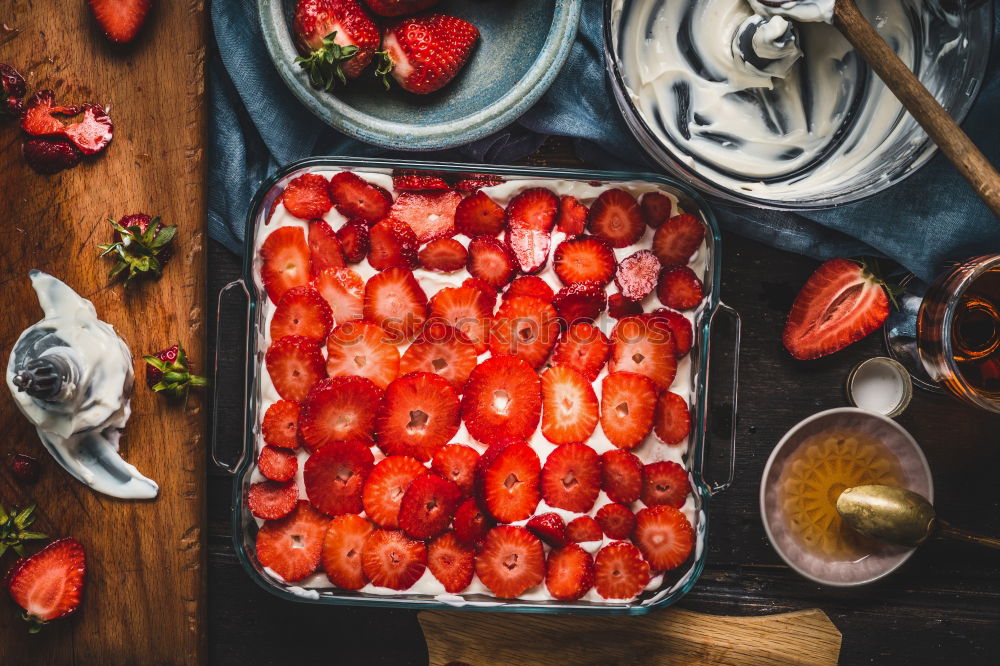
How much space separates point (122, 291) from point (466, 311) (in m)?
0.76

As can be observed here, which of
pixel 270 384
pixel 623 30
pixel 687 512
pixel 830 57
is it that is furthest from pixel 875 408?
pixel 270 384

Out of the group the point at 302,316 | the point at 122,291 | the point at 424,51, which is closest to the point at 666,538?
the point at 302,316

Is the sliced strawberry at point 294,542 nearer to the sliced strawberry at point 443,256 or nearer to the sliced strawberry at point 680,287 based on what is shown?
the sliced strawberry at point 443,256

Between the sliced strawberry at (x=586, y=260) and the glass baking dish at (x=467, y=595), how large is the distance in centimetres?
12

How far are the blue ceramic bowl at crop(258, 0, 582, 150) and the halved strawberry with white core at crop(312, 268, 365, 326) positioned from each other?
0.95ft

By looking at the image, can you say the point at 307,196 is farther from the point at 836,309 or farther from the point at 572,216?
the point at 836,309

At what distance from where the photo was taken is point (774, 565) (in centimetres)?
176

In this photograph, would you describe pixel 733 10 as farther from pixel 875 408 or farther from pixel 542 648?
pixel 542 648

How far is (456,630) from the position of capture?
1724 millimetres

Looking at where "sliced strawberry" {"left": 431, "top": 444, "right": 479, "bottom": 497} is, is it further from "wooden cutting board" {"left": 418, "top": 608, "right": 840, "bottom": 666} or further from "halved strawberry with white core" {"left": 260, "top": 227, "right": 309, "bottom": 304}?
"halved strawberry with white core" {"left": 260, "top": 227, "right": 309, "bottom": 304}

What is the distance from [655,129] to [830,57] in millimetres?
412

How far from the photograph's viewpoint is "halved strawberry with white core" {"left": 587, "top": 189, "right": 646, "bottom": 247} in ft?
5.27

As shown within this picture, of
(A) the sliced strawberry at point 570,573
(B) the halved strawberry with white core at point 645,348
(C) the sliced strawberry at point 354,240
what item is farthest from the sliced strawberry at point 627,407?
(C) the sliced strawberry at point 354,240

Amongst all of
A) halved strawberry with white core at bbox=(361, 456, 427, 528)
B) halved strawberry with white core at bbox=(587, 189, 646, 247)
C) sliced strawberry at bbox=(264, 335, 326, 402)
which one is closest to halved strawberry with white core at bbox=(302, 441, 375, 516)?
halved strawberry with white core at bbox=(361, 456, 427, 528)
